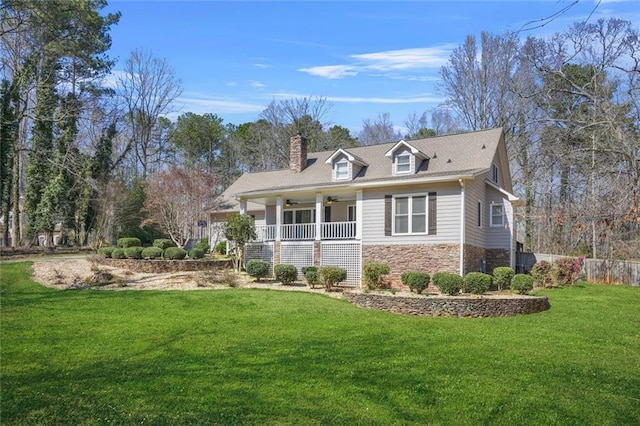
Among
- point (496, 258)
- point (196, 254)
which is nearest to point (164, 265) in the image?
point (196, 254)

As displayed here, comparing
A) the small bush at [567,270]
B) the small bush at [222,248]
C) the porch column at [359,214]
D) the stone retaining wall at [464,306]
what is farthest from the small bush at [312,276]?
the small bush at [222,248]

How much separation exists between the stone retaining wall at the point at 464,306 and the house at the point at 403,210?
3773 mm

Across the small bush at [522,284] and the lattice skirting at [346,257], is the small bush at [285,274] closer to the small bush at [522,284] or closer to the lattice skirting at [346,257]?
the lattice skirting at [346,257]

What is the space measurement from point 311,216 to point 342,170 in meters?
3.07

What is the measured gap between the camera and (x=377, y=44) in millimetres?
7512

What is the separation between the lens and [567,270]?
18.6m

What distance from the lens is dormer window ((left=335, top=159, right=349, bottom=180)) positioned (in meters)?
19.6

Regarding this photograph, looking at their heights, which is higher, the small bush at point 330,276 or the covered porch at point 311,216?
the covered porch at point 311,216

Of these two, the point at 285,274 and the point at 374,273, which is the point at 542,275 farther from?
the point at 285,274

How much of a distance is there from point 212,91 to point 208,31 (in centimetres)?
378

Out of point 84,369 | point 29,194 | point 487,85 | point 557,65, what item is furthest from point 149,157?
point 84,369

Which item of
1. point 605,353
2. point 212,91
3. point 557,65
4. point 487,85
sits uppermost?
point 487,85

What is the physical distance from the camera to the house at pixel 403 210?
15984 millimetres

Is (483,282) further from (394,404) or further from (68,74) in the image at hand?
(68,74)
